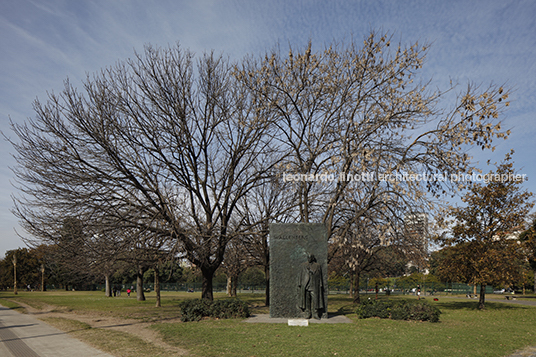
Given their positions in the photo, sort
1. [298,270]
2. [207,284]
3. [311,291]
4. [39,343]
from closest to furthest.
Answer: [39,343]
[311,291]
[298,270]
[207,284]

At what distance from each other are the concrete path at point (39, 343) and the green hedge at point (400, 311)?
11.4 meters

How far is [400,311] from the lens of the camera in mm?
15945

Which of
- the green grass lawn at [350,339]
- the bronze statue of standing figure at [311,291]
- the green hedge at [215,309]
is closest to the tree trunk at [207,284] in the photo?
the green hedge at [215,309]

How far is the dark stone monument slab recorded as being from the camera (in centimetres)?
1609

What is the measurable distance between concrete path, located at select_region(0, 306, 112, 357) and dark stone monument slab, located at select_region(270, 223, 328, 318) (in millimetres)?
8268

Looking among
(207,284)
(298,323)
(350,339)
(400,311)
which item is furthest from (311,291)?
(207,284)

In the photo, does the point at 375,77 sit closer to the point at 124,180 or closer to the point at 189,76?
the point at 189,76

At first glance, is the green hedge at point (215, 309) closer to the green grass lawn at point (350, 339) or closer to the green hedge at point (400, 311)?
the green grass lawn at point (350, 339)

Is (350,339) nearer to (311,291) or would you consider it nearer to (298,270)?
(311,291)

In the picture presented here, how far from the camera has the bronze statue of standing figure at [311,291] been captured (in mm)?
16016

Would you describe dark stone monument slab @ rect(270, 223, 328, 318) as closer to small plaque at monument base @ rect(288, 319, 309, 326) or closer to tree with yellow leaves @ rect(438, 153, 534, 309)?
small plaque at monument base @ rect(288, 319, 309, 326)

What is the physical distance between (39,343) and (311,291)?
33.0 feet

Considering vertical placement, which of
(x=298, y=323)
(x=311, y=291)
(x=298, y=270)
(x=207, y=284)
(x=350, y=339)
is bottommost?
(x=298, y=323)

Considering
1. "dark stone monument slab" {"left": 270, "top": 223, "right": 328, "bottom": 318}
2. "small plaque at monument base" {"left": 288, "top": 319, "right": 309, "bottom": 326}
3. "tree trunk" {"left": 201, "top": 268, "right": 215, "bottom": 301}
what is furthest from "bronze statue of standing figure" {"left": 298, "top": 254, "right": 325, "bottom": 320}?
"tree trunk" {"left": 201, "top": 268, "right": 215, "bottom": 301}
